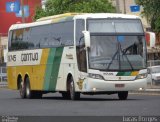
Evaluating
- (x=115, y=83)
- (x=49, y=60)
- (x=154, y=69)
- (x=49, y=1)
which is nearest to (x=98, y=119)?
(x=115, y=83)

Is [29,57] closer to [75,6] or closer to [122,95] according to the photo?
[122,95]

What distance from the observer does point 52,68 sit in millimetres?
32406

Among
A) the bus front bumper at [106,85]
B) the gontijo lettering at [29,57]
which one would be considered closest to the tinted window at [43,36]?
the gontijo lettering at [29,57]

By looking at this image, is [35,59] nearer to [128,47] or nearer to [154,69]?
[128,47]

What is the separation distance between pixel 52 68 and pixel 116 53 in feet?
13.8

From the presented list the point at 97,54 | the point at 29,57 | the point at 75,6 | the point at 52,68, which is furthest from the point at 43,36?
the point at 75,6

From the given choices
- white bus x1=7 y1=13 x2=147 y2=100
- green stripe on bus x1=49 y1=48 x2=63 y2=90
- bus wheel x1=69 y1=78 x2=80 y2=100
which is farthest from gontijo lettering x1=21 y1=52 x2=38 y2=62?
bus wheel x1=69 y1=78 x2=80 y2=100

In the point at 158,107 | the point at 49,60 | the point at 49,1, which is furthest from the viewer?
the point at 49,1

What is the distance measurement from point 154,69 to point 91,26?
1933 centimetres

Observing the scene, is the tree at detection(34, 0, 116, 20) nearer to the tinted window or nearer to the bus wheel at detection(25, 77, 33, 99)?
the tinted window

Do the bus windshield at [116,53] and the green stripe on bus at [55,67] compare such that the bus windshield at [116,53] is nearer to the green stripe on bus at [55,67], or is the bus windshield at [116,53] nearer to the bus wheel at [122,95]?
the bus wheel at [122,95]

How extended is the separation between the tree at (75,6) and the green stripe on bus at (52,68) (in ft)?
86.4

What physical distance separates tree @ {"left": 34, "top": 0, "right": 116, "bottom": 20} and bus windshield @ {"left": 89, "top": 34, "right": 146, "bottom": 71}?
29445 mm

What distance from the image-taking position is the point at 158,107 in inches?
911
